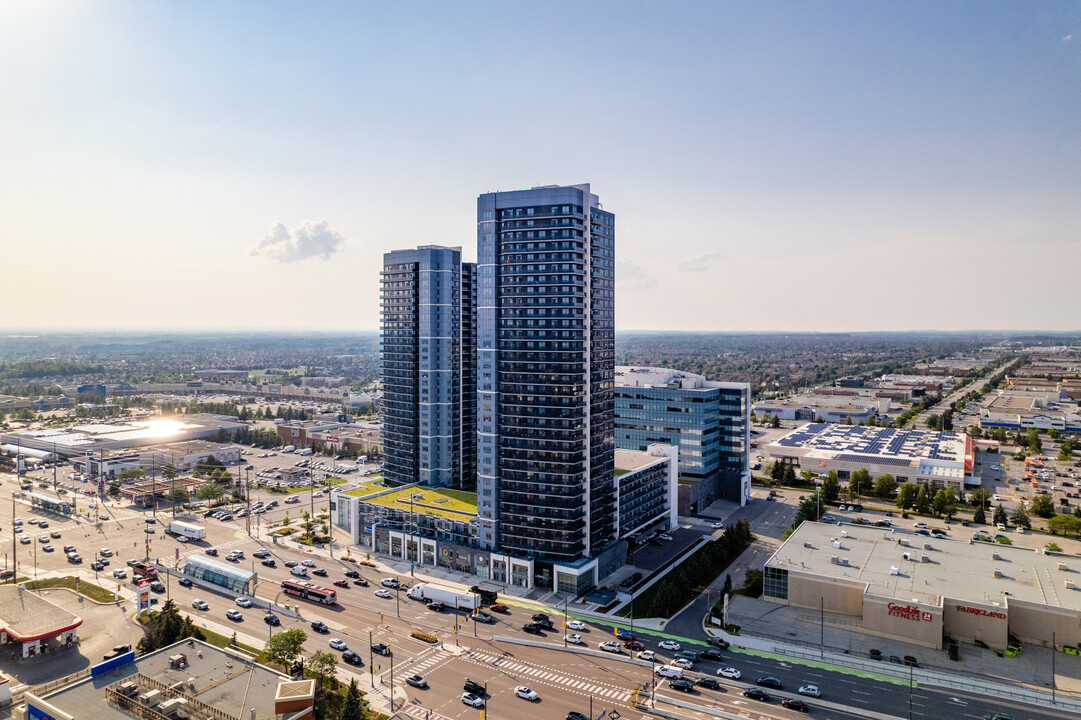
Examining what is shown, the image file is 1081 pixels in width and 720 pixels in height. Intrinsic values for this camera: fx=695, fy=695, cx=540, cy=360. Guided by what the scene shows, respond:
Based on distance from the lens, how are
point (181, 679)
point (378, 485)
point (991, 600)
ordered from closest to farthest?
point (181, 679) → point (991, 600) → point (378, 485)

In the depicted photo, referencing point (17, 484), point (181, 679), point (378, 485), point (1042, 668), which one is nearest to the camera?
point (181, 679)

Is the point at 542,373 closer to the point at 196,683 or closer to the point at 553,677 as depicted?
the point at 553,677

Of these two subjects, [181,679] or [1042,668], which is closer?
[181,679]

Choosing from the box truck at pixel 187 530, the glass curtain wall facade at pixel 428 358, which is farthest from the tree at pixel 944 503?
the box truck at pixel 187 530

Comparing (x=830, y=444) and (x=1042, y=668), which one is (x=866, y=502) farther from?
(x=1042, y=668)

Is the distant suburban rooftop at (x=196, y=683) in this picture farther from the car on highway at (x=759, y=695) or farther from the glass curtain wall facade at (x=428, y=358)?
the glass curtain wall facade at (x=428, y=358)

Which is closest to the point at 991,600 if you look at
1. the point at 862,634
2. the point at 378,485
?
the point at 862,634

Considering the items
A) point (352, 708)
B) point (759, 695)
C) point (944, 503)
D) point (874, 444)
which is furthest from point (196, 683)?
point (874, 444)
